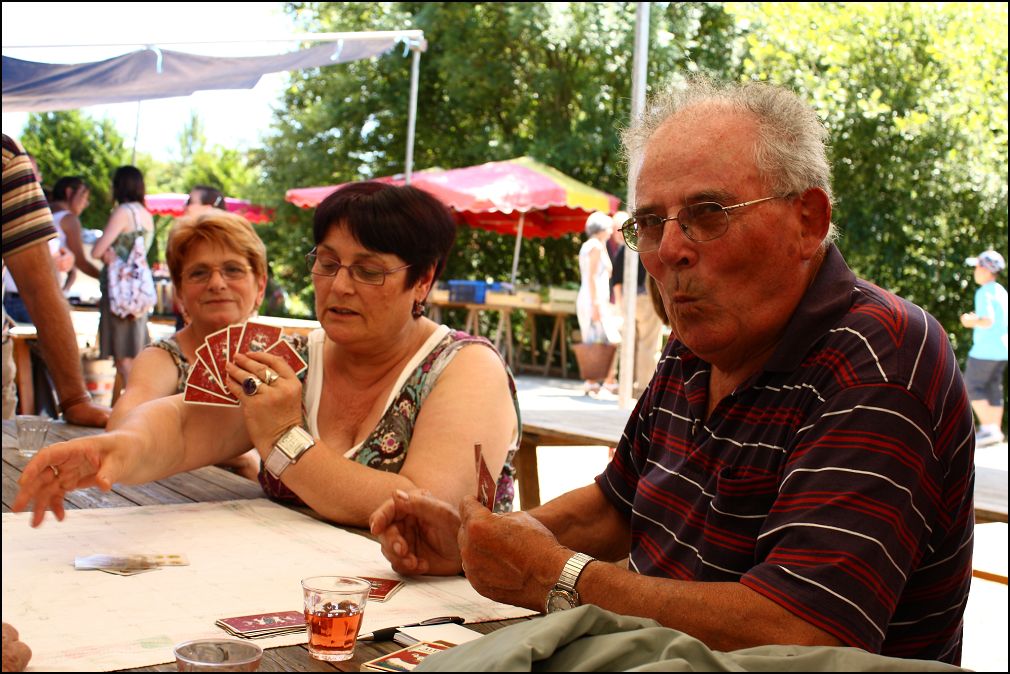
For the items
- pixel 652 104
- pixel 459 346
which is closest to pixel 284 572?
pixel 459 346

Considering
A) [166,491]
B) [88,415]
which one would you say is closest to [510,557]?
[166,491]

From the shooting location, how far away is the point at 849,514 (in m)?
1.30

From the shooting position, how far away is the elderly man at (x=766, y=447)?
131cm

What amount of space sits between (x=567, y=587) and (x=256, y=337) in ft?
3.48

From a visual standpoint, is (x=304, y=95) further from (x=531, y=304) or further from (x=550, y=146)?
(x=531, y=304)

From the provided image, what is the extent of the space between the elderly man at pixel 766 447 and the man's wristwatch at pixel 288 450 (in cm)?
43

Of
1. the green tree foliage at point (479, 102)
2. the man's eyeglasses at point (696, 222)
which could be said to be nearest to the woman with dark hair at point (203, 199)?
the man's eyeglasses at point (696, 222)

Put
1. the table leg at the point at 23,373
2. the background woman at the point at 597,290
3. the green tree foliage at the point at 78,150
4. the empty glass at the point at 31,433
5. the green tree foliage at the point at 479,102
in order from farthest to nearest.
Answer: the green tree foliage at the point at 78,150
the green tree foliage at the point at 479,102
the background woman at the point at 597,290
the table leg at the point at 23,373
the empty glass at the point at 31,433

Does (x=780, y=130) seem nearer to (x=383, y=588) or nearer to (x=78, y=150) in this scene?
(x=383, y=588)

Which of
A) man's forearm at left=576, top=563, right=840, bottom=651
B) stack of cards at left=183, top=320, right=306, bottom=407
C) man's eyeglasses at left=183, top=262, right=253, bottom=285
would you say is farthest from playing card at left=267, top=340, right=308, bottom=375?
man's eyeglasses at left=183, top=262, right=253, bottom=285

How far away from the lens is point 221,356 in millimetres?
2236

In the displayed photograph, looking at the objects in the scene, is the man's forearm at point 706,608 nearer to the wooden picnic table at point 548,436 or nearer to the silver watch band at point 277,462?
the silver watch band at point 277,462

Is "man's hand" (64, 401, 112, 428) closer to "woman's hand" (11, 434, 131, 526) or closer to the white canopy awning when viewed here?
"woman's hand" (11, 434, 131, 526)

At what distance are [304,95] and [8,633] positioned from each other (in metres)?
19.6
